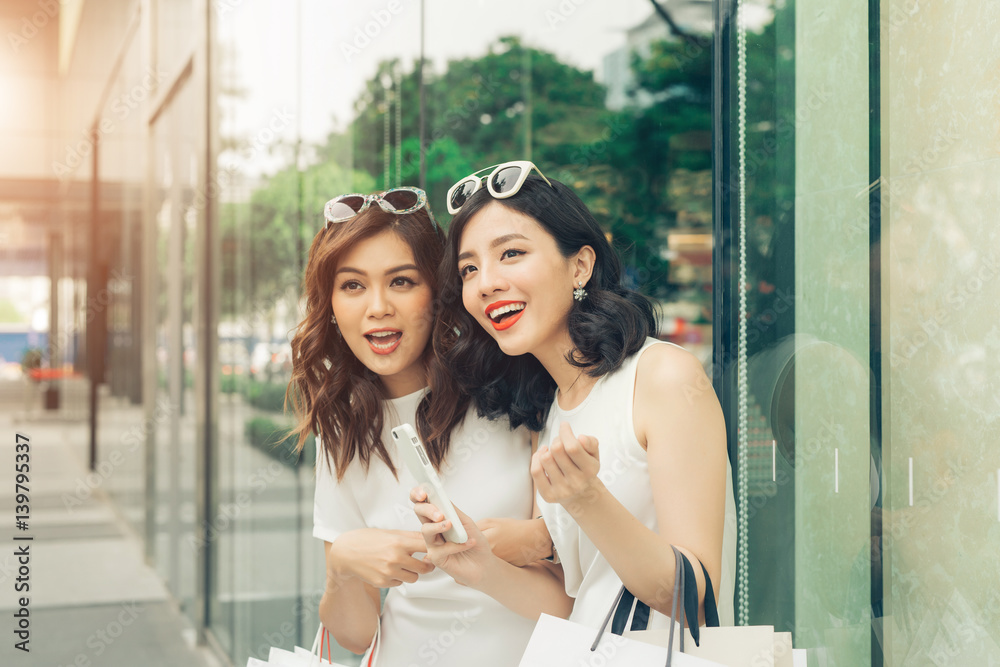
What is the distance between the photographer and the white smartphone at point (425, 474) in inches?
50.6

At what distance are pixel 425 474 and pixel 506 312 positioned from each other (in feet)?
1.25

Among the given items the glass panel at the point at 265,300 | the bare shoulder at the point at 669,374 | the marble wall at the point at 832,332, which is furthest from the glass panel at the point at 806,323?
the glass panel at the point at 265,300

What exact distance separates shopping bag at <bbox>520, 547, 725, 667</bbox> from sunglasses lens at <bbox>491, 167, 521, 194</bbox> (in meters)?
0.75

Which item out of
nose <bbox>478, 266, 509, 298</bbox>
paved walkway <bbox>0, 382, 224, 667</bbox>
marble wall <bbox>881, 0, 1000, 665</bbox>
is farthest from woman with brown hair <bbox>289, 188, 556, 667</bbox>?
paved walkway <bbox>0, 382, 224, 667</bbox>

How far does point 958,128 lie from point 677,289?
1407mm

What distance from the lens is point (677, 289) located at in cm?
277

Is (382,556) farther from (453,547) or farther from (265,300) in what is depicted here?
(265,300)

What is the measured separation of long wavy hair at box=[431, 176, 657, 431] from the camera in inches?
60.9

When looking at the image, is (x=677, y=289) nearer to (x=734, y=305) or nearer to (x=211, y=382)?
(x=734, y=305)

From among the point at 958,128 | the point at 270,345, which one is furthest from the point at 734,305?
the point at 270,345

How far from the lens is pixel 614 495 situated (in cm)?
148

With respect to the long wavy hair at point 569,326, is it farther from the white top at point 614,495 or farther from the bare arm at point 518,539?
the bare arm at point 518,539

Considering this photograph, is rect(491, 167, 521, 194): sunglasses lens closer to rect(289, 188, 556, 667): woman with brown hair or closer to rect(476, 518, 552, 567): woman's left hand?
rect(289, 188, 556, 667): woman with brown hair

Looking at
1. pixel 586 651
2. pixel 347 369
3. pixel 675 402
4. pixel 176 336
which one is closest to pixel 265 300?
pixel 176 336
